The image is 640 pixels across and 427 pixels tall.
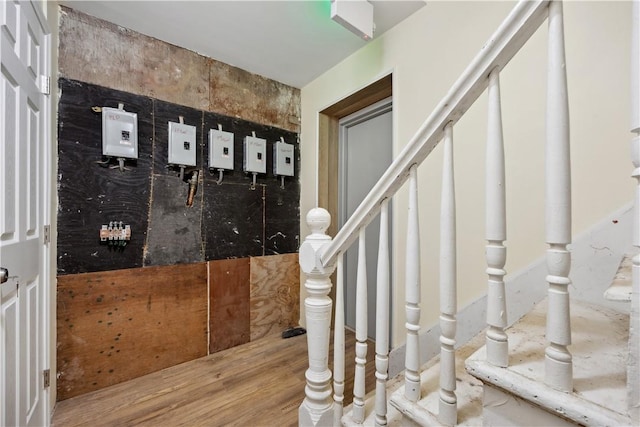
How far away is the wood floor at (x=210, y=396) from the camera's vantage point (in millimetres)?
1525

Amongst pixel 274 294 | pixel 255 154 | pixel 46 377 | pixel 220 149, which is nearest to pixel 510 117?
pixel 255 154

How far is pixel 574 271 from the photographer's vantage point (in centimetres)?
117

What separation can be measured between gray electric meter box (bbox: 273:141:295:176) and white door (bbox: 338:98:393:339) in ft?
1.63

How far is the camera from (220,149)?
89.4 inches

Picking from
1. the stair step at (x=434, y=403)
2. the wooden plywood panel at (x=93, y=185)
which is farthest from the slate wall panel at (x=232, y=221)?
the stair step at (x=434, y=403)

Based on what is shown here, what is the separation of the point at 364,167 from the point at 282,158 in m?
0.78

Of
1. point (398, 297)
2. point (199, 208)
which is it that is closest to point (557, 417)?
point (398, 297)

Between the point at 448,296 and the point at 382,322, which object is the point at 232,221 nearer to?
the point at 382,322

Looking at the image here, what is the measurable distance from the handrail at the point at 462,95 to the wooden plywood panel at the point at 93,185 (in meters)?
1.73

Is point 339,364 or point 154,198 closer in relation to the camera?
point 339,364

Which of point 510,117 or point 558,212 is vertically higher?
point 510,117

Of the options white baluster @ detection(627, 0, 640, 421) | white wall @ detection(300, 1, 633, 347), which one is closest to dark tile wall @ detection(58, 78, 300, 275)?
white wall @ detection(300, 1, 633, 347)

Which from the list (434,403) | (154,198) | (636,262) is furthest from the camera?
(154,198)

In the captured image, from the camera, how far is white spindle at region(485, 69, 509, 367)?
2.02ft
